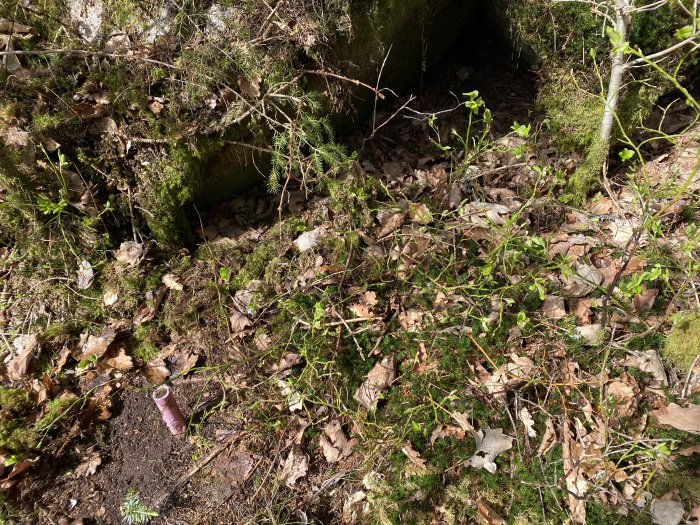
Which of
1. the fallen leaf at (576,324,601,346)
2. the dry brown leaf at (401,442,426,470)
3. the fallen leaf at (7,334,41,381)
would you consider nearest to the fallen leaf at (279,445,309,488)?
the dry brown leaf at (401,442,426,470)

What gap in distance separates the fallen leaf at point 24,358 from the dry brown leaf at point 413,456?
277 centimetres

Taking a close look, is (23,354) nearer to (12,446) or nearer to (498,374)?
(12,446)

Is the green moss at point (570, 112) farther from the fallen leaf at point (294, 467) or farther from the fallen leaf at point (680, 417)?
the fallen leaf at point (294, 467)

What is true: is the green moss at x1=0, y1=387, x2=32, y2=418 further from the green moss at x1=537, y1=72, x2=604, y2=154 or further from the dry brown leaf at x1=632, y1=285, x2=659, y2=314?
the green moss at x1=537, y1=72, x2=604, y2=154

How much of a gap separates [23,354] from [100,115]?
6.22 ft

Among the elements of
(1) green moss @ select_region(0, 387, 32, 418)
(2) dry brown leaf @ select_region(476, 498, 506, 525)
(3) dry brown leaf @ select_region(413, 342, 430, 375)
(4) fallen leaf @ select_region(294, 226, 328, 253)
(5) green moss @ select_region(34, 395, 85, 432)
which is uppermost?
(1) green moss @ select_region(0, 387, 32, 418)

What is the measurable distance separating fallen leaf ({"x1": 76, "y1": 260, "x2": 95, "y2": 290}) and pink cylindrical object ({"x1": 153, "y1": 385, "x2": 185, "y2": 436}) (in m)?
1.29

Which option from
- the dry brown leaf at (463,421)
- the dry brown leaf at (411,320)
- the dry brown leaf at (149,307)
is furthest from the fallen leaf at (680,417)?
the dry brown leaf at (149,307)

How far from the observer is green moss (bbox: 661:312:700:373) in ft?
8.81

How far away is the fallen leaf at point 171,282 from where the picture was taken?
3.56m

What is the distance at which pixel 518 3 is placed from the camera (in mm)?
3723

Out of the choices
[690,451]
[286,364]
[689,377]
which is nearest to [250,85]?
[286,364]

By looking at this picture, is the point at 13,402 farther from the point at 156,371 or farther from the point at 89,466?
the point at 156,371

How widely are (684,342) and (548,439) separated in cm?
102
